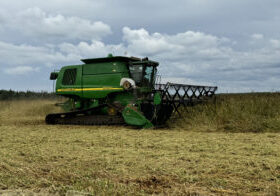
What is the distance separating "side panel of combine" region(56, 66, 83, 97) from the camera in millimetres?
12938

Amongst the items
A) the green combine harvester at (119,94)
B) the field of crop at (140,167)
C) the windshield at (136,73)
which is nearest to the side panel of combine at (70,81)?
the green combine harvester at (119,94)

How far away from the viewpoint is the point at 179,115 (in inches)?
459

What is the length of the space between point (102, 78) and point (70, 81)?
186 centimetres

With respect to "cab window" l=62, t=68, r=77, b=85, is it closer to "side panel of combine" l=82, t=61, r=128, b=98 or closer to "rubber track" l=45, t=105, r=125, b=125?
"side panel of combine" l=82, t=61, r=128, b=98

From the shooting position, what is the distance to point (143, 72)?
11.8m

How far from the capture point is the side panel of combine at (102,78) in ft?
39.0

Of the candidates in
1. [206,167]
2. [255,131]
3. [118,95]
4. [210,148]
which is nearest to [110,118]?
[118,95]

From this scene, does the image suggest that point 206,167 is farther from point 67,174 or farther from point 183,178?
point 67,174

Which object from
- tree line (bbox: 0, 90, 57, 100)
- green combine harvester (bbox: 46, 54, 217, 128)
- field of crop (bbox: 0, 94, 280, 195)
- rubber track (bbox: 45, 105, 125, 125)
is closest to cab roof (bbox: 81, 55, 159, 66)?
green combine harvester (bbox: 46, 54, 217, 128)

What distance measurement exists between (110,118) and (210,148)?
6059 mm

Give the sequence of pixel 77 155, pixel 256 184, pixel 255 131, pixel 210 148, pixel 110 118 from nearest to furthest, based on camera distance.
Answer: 1. pixel 256 184
2. pixel 77 155
3. pixel 210 148
4. pixel 255 131
5. pixel 110 118

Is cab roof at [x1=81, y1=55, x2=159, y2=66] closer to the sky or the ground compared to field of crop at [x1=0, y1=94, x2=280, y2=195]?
closer to the sky

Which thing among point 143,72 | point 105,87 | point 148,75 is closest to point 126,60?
point 143,72

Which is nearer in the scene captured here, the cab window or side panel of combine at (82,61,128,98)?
side panel of combine at (82,61,128,98)
